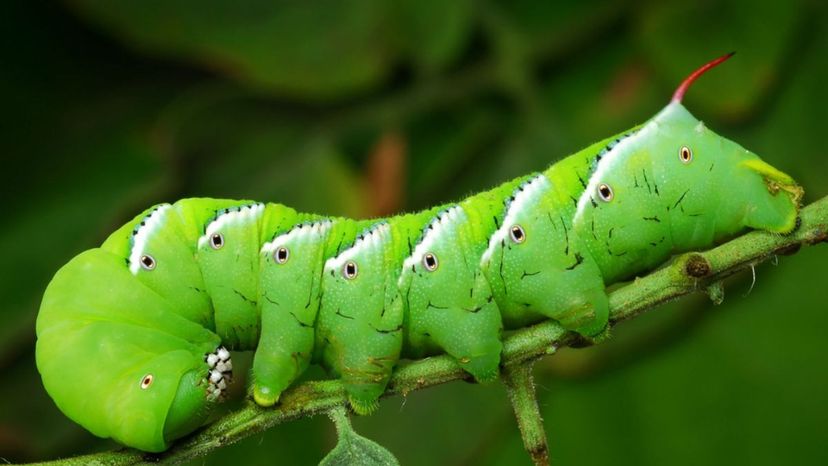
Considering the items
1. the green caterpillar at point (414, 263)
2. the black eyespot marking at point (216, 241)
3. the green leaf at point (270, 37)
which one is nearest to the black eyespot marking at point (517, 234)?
the green caterpillar at point (414, 263)

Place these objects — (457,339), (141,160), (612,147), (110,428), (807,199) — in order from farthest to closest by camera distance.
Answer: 1. (141,160)
2. (807,199)
3. (612,147)
4. (457,339)
5. (110,428)

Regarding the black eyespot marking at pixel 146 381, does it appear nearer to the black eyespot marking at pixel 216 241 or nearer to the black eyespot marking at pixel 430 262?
the black eyespot marking at pixel 216 241

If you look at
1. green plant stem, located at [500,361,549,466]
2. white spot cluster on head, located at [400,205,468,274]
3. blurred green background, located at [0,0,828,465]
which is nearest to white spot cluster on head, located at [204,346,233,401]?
white spot cluster on head, located at [400,205,468,274]

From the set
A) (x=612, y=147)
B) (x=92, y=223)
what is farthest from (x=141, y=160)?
(x=612, y=147)

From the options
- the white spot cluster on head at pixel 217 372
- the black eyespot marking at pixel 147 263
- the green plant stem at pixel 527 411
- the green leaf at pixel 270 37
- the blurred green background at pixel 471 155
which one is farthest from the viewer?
the green leaf at pixel 270 37

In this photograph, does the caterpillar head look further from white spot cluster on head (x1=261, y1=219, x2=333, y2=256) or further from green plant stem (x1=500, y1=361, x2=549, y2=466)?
green plant stem (x1=500, y1=361, x2=549, y2=466)

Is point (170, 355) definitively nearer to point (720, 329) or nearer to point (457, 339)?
point (457, 339)

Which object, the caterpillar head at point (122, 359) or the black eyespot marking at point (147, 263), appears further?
the black eyespot marking at point (147, 263)
